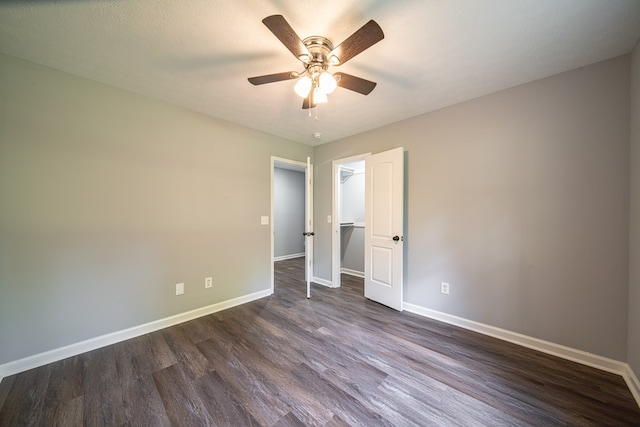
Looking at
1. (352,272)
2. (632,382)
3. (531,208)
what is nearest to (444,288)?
(531,208)

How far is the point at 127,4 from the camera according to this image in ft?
4.41

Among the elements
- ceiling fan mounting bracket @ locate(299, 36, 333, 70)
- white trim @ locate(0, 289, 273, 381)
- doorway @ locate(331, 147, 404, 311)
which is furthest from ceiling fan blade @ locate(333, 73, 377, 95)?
white trim @ locate(0, 289, 273, 381)

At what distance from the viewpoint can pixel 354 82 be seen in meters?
1.68

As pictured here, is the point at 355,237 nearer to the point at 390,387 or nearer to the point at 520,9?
the point at 390,387

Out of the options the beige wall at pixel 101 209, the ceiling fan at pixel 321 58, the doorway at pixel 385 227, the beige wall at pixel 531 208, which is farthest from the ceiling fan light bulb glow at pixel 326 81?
Result: the beige wall at pixel 101 209

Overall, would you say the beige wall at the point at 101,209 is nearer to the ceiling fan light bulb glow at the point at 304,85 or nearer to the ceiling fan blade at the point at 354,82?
the ceiling fan light bulb glow at the point at 304,85

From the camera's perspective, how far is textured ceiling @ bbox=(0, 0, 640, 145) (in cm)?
137

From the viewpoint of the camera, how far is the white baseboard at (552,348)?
1.67 meters

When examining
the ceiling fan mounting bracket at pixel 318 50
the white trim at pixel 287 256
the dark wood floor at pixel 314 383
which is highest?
the ceiling fan mounting bracket at pixel 318 50

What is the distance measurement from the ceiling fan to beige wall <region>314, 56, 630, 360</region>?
4.95 feet

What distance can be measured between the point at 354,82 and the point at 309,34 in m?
0.44

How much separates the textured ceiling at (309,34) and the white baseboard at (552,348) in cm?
239

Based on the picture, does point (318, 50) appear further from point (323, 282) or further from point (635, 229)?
point (323, 282)

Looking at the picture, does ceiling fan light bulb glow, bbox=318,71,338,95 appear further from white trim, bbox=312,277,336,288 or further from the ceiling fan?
white trim, bbox=312,277,336,288
